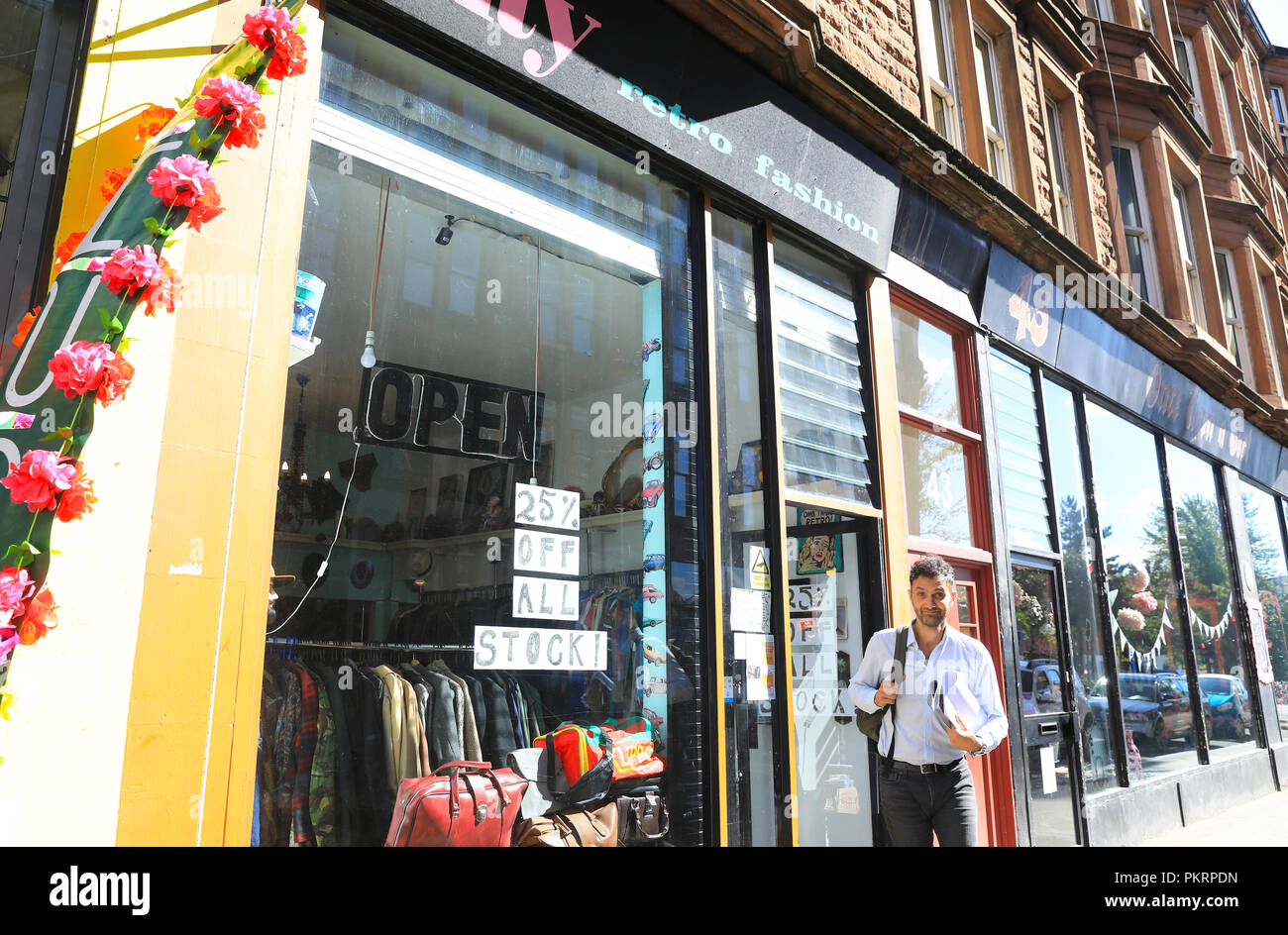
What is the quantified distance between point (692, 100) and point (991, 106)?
215 inches

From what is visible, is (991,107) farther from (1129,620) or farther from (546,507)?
(546,507)

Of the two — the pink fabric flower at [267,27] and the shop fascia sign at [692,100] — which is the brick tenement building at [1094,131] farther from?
the pink fabric flower at [267,27]

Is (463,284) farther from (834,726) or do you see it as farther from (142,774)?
(834,726)

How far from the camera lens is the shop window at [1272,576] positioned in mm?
13320

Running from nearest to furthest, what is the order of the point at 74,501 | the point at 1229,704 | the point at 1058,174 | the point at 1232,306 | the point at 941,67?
1. the point at 74,501
2. the point at 941,67
3. the point at 1058,174
4. the point at 1229,704
5. the point at 1232,306

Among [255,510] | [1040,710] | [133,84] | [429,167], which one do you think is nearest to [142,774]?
[255,510]

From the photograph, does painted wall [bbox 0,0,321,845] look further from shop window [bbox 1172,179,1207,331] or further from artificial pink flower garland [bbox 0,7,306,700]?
shop window [bbox 1172,179,1207,331]

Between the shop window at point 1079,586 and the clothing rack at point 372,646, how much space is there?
6194 mm

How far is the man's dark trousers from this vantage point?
155 inches

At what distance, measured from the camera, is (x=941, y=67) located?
27.3 ft

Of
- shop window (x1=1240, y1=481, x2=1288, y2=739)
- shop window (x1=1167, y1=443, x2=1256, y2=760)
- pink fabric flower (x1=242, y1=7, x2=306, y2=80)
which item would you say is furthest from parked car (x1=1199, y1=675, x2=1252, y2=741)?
pink fabric flower (x1=242, y1=7, x2=306, y2=80)

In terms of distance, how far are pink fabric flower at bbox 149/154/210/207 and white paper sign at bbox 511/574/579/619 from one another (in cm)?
207

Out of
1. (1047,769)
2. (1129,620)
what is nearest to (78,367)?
(1047,769)
